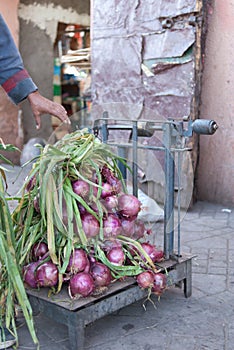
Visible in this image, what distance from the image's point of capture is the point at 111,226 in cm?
239

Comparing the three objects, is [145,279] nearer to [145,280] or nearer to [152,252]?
[145,280]

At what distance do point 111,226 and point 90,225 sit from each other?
0.39 feet

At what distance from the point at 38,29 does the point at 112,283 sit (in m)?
5.69

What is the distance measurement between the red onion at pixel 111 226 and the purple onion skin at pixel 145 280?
0.76 feet

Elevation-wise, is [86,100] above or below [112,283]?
above

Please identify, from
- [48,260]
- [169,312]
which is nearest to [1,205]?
[48,260]

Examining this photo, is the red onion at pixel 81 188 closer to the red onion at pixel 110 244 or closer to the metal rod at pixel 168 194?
the red onion at pixel 110 244

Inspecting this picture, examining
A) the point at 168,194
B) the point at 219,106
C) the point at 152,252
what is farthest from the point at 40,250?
the point at 219,106

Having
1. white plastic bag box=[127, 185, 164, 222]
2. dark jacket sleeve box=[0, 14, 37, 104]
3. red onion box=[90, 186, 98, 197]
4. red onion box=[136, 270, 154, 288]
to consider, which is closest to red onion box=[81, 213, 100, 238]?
red onion box=[90, 186, 98, 197]

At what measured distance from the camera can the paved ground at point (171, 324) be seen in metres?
2.38

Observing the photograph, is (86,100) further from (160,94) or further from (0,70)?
(0,70)

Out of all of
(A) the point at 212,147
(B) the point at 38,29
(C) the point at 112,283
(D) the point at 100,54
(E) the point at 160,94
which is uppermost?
(B) the point at 38,29

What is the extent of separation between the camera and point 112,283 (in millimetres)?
→ 2420

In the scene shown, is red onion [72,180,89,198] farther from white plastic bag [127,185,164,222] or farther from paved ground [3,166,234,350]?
paved ground [3,166,234,350]
